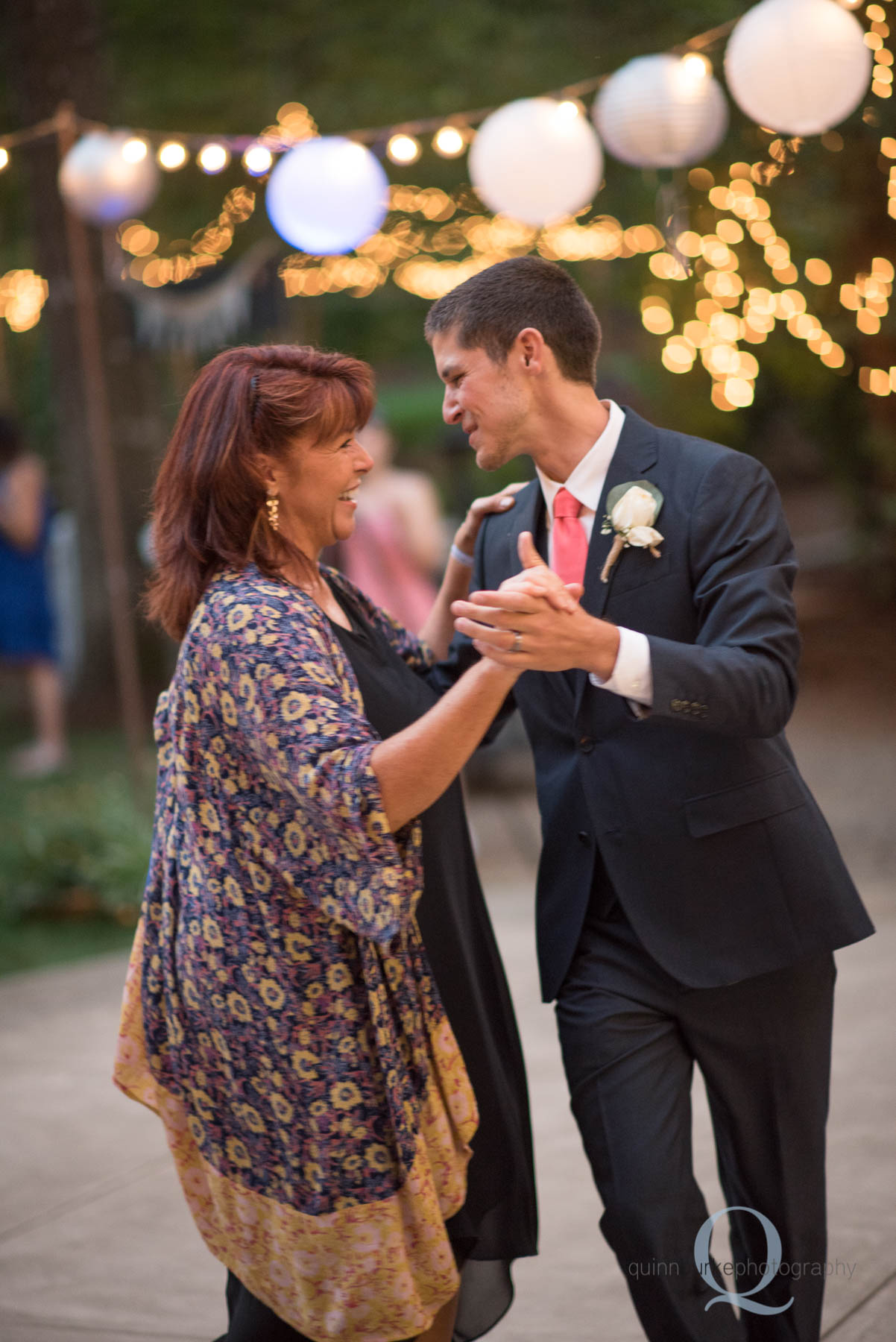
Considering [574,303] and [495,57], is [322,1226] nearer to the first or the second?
[574,303]

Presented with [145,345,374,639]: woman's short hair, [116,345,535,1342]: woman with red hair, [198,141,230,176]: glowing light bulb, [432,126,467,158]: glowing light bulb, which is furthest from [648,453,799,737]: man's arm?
[198,141,230,176]: glowing light bulb

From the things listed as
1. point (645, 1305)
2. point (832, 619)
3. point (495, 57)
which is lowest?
point (832, 619)

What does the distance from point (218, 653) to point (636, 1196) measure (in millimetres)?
1079

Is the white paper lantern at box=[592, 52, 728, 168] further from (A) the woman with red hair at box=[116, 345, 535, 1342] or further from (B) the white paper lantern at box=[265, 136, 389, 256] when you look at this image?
(A) the woman with red hair at box=[116, 345, 535, 1342]

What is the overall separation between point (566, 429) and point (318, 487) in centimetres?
46

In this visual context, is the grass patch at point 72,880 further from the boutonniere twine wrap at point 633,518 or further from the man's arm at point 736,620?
the man's arm at point 736,620

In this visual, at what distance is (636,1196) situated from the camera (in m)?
2.18

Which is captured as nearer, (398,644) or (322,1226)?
(322,1226)

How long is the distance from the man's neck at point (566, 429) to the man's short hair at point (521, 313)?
4 cm

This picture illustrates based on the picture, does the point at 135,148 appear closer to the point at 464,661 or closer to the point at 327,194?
the point at 327,194

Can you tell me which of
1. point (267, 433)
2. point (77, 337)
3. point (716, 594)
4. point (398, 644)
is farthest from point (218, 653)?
point (77, 337)

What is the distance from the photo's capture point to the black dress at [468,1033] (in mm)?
2312

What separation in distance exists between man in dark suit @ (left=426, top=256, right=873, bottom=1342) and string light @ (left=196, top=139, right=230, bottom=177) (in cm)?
316

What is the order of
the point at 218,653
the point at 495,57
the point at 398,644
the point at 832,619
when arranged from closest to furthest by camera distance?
1. the point at 218,653
2. the point at 398,644
3. the point at 495,57
4. the point at 832,619
